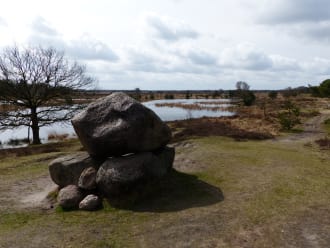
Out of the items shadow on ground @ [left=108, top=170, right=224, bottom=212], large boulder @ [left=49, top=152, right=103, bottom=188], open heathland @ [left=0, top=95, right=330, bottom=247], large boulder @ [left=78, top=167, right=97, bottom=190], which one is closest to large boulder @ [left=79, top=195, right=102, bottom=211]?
open heathland @ [left=0, top=95, right=330, bottom=247]

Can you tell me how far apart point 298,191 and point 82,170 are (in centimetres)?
758

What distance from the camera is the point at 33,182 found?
1491 cm

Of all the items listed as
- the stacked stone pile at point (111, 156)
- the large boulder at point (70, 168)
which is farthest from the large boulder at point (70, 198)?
the large boulder at point (70, 168)

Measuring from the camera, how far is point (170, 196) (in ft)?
38.2

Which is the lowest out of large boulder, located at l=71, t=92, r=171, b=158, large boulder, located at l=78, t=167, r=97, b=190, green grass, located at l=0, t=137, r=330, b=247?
green grass, located at l=0, t=137, r=330, b=247

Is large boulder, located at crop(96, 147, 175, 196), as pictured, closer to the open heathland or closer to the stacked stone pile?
the stacked stone pile

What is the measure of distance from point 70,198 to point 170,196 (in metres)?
3.29

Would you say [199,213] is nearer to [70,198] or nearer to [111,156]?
[111,156]

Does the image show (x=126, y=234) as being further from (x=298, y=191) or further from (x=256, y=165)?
(x=256, y=165)

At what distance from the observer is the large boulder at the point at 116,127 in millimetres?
11758

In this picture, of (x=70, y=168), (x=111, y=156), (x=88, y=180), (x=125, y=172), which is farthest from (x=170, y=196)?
(x=70, y=168)

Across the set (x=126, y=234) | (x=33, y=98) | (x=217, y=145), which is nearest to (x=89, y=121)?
(x=126, y=234)

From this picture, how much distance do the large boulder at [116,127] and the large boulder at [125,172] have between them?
45 cm

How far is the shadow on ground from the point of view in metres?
10.8
